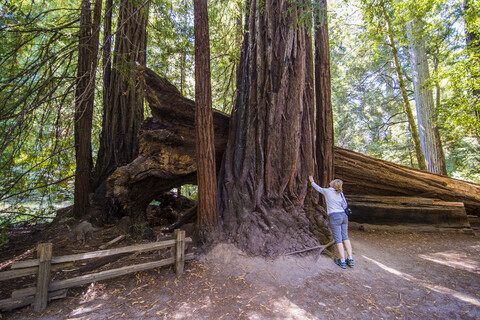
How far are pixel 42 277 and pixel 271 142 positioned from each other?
4.05 metres

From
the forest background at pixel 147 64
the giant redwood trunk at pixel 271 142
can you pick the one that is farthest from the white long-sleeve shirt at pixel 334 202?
the forest background at pixel 147 64

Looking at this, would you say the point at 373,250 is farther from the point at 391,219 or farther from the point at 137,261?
the point at 137,261

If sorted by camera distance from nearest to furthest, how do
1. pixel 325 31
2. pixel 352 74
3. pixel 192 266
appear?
pixel 192 266 < pixel 325 31 < pixel 352 74

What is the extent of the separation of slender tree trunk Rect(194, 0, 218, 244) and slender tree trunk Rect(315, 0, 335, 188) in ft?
8.86

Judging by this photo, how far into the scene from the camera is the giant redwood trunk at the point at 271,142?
4523mm

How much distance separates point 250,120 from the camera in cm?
522

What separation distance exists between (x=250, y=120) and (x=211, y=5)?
13.5ft

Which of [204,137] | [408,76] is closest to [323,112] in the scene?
[204,137]

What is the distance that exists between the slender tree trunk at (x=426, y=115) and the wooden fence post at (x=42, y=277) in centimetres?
1096

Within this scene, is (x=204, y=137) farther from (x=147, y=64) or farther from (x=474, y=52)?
(x=474, y=52)

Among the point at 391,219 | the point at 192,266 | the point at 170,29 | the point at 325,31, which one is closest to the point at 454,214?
the point at 391,219

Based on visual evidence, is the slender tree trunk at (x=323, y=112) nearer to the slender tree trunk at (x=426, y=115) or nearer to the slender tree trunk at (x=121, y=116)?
the slender tree trunk at (x=121, y=116)

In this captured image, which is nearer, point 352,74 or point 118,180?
point 118,180

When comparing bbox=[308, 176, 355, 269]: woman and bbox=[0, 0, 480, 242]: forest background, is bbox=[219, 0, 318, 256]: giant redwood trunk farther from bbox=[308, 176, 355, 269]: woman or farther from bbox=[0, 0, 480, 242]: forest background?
bbox=[0, 0, 480, 242]: forest background
